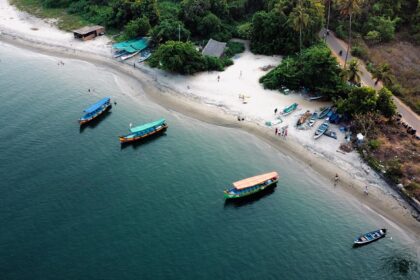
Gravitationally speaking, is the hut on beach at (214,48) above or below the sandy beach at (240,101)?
above

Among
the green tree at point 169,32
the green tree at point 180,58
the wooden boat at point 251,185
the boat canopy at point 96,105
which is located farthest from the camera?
the green tree at point 169,32

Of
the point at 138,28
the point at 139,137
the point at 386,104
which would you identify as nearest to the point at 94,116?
the point at 139,137

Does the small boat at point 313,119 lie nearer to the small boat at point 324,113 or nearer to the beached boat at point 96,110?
the small boat at point 324,113

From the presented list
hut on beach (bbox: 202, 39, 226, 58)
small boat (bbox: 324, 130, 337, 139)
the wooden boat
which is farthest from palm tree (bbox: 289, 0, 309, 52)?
the wooden boat

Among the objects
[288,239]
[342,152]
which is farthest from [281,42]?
[288,239]

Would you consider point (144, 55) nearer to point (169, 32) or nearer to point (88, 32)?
point (169, 32)

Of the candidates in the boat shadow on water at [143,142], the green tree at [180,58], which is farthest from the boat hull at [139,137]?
the green tree at [180,58]

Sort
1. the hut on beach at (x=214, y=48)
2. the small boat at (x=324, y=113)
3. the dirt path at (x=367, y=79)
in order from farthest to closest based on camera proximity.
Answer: the hut on beach at (x=214, y=48) < the small boat at (x=324, y=113) < the dirt path at (x=367, y=79)
